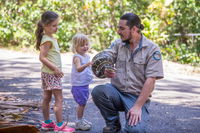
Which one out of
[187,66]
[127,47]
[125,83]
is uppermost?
[127,47]

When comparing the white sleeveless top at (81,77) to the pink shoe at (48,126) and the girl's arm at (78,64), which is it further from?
the pink shoe at (48,126)

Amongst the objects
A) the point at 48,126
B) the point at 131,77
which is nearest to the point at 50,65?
the point at 48,126

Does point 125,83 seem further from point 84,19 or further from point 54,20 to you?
point 84,19

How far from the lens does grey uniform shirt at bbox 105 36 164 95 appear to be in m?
4.11

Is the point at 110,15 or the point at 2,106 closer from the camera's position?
the point at 2,106

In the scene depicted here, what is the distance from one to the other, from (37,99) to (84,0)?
8.53 meters

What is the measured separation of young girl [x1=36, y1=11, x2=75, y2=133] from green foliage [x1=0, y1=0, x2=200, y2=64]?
9.53 meters

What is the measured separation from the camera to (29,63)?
11430 mm

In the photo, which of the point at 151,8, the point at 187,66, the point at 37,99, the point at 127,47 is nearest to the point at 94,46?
the point at 151,8

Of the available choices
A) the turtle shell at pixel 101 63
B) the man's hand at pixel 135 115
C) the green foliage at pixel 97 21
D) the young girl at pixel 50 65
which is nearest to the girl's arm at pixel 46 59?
the young girl at pixel 50 65

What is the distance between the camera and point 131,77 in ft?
13.8

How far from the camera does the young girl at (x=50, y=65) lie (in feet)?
14.8

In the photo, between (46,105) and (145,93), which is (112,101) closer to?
(145,93)

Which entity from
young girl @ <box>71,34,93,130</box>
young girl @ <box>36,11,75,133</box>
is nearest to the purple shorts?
young girl @ <box>71,34,93,130</box>
